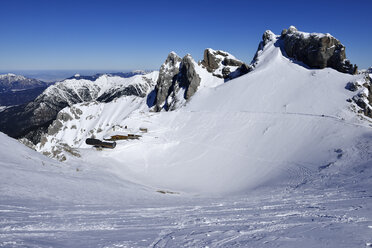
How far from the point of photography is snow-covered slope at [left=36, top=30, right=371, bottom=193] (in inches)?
1431

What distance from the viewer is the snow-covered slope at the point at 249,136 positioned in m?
36.3

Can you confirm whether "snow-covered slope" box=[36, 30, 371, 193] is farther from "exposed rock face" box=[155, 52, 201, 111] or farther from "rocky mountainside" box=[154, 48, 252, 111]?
"rocky mountainside" box=[154, 48, 252, 111]

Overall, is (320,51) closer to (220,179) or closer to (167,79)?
(167,79)

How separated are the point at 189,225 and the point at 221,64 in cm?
10450

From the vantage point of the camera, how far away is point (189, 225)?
13234mm

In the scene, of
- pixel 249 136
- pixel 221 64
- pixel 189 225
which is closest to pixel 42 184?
pixel 189 225

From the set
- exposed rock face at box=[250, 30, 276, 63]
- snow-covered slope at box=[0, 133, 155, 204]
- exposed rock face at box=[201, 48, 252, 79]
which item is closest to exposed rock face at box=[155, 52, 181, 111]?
exposed rock face at box=[201, 48, 252, 79]

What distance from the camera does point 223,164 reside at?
41.8 metres

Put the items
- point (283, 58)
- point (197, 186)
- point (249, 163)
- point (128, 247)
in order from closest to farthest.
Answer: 1. point (128, 247)
2. point (197, 186)
3. point (249, 163)
4. point (283, 58)

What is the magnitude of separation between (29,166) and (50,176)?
297 cm

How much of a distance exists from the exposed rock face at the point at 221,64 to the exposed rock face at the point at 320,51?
75.2ft

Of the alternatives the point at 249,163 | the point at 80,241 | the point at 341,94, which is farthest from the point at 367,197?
the point at 341,94

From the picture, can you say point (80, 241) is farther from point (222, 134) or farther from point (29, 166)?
point (222, 134)

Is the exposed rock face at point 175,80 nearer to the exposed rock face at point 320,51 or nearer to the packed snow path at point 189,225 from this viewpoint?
the exposed rock face at point 320,51
